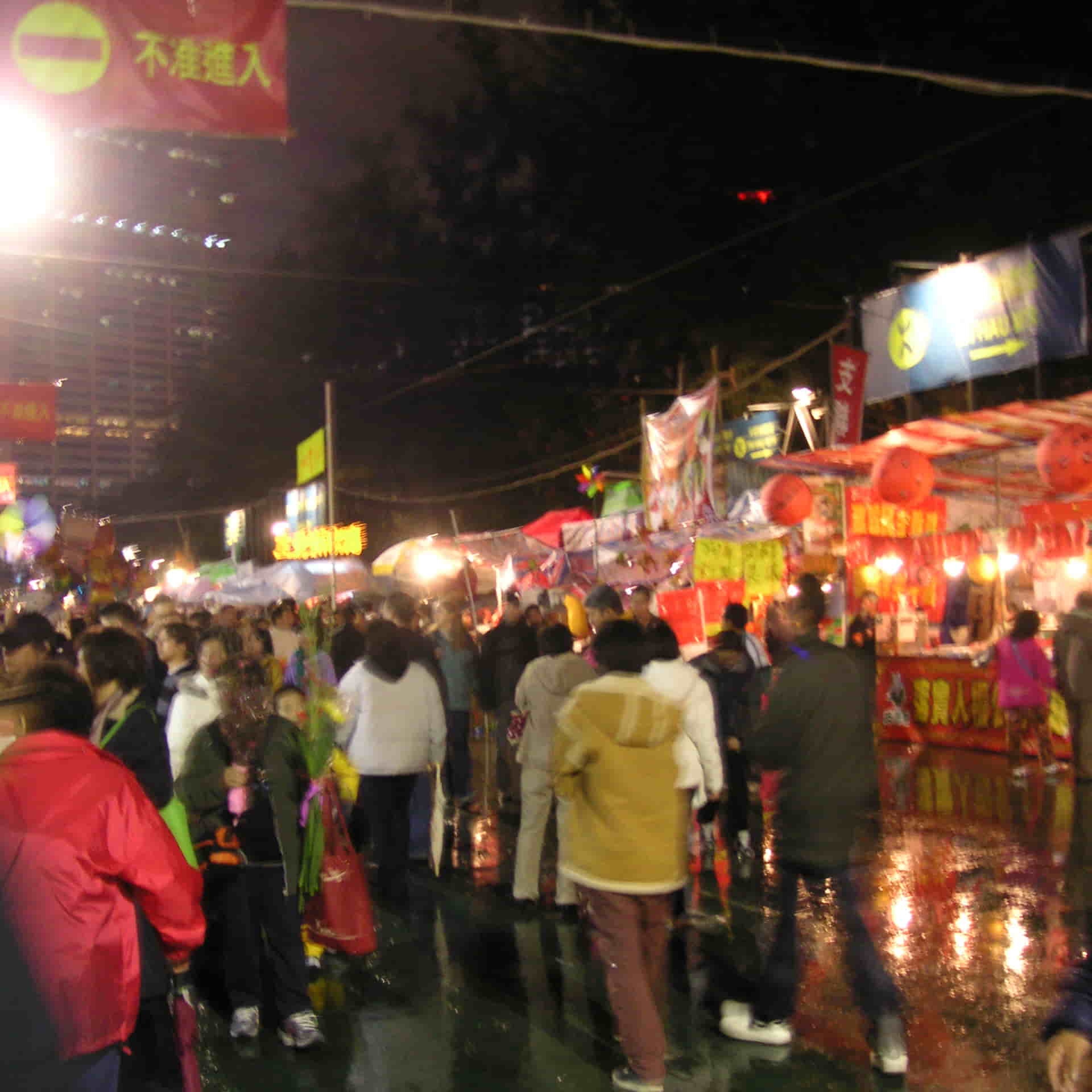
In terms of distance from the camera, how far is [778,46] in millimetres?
7254

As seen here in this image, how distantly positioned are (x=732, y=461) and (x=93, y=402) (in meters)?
103

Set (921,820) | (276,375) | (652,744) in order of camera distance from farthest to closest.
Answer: (276,375)
(921,820)
(652,744)

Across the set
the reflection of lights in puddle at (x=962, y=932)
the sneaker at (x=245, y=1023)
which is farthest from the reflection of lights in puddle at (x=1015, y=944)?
the sneaker at (x=245, y=1023)

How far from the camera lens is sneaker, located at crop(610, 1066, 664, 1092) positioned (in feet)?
14.2

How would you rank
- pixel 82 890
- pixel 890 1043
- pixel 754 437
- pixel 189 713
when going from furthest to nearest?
pixel 754 437
pixel 189 713
pixel 890 1043
pixel 82 890

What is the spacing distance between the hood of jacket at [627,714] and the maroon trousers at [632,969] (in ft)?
2.02

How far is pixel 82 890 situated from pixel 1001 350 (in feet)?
36.6

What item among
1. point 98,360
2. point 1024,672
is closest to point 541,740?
point 1024,672

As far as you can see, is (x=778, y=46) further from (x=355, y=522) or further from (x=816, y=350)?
(x=355, y=522)

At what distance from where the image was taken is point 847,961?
15.3 ft

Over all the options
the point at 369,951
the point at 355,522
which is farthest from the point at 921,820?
the point at 355,522

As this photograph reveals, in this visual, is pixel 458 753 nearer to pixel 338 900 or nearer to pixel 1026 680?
pixel 338 900

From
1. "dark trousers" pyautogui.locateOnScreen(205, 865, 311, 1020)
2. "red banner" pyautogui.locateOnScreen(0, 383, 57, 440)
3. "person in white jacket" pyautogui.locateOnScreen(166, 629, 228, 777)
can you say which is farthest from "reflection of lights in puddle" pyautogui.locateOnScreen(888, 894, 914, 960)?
"red banner" pyautogui.locateOnScreen(0, 383, 57, 440)

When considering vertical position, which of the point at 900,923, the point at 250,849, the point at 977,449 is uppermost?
the point at 977,449
